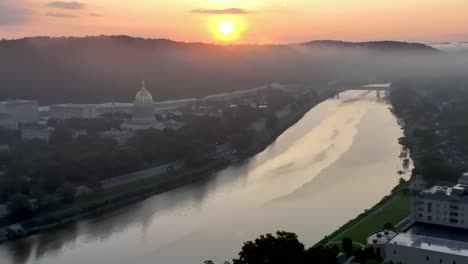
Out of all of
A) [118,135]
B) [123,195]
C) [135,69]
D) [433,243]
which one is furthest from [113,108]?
[433,243]

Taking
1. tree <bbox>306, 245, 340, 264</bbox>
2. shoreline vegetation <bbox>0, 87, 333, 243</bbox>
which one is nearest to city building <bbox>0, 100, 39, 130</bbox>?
shoreline vegetation <bbox>0, 87, 333, 243</bbox>

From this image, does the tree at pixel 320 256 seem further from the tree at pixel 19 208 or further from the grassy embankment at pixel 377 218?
the tree at pixel 19 208

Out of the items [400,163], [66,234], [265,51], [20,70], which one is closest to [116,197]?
[66,234]

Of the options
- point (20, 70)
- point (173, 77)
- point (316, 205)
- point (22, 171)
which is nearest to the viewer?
point (316, 205)

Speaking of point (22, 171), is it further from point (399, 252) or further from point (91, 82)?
point (91, 82)

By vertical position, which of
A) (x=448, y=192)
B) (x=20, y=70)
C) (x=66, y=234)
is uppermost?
(x=20, y=70)

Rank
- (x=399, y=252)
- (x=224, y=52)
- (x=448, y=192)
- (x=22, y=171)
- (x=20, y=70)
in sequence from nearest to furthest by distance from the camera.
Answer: (x=399, y=252) → (x=448, y=192) → (x=22, y=171) → (x=20, y=70) → (x=224, y=52)

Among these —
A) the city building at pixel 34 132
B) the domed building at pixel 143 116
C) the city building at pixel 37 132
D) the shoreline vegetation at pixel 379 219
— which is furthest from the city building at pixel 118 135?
the shoreline vegetation at pixel 379 219
